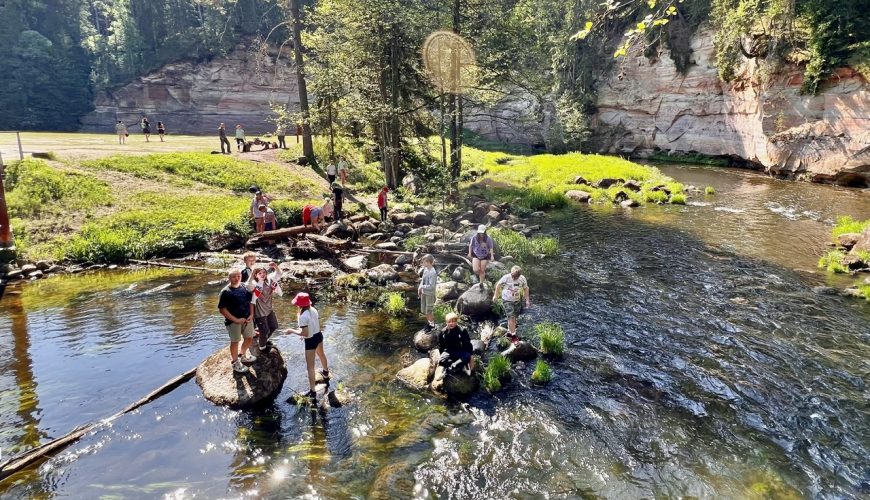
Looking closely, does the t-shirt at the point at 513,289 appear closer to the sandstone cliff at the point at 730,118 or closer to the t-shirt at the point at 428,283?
the t-shirt at the point at 428,283

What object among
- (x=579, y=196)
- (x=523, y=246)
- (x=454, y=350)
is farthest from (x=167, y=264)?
(x=579, y=196)

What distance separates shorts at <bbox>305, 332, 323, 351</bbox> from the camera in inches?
410

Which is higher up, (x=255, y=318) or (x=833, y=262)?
(x=255, y=318)

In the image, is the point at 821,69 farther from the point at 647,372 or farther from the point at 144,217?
the point at 144,217

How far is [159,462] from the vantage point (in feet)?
28.3

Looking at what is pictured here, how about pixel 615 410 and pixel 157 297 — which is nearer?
pixel 615 410

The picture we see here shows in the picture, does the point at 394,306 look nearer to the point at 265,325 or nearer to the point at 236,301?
the point at 265,325

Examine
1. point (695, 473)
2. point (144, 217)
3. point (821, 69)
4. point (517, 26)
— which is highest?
point (517, 26)

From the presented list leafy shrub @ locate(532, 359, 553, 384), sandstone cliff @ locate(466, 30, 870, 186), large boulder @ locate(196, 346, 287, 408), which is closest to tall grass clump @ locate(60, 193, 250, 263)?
large boulder @ locate(196, 346, 287, 408)

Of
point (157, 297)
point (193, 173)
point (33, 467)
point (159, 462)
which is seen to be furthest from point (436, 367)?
point (193, 173)

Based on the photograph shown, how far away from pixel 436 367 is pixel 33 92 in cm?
8128

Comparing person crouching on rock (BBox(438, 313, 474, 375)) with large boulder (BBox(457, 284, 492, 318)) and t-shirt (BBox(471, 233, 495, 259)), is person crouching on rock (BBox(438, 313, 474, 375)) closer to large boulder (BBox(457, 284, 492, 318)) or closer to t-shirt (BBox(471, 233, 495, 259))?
large boulder (BBox(457, 284, 492, 318))

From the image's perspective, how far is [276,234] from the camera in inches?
862

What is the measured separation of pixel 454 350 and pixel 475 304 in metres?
3.69
